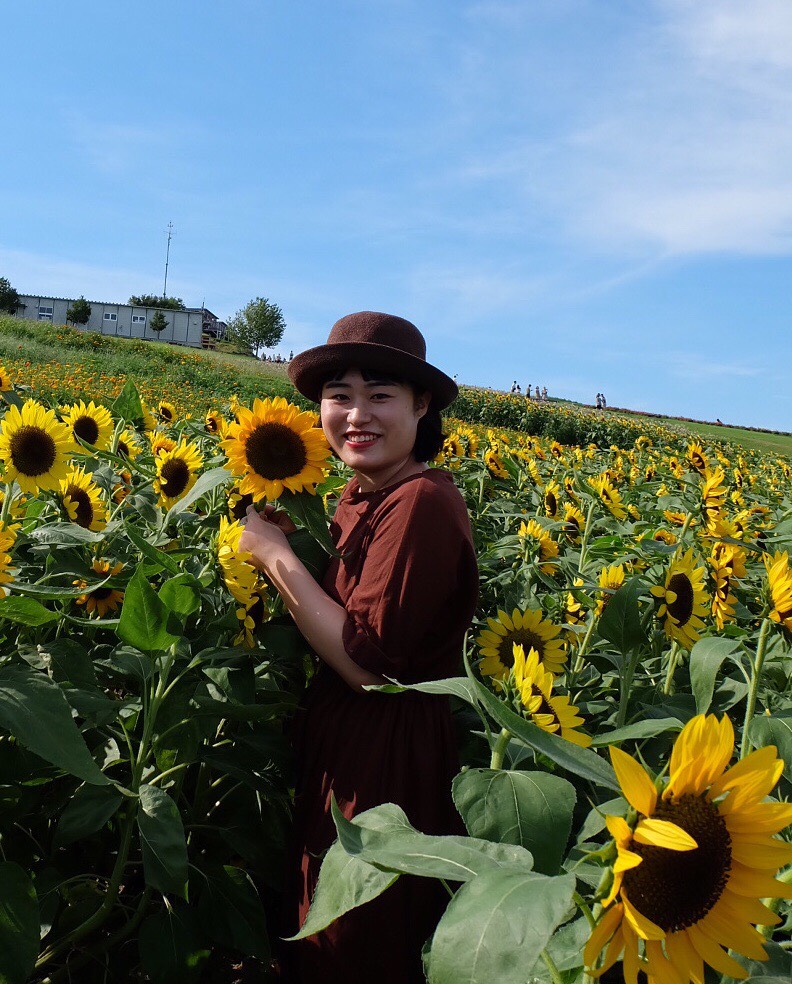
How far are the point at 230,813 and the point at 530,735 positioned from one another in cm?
147

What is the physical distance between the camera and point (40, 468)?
216cm

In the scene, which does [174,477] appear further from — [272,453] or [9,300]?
[9,300]

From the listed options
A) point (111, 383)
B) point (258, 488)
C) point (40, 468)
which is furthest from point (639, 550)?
point (111, 383)

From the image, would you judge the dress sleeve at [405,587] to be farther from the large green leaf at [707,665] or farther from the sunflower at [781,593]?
the sunflower at [781,593]

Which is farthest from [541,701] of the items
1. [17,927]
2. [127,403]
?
[127,403]

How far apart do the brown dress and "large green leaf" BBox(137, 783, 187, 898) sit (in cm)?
36

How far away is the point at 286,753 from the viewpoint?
1918 millimetres

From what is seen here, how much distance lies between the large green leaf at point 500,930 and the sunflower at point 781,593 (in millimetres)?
1168

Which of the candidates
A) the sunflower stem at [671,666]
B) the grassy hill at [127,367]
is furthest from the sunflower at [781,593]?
the grassy hill at [127,367]

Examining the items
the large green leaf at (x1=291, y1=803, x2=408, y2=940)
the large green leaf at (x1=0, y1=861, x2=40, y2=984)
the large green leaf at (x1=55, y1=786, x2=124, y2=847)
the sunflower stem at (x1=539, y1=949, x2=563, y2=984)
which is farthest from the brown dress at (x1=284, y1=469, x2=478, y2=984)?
the sunflower stem at (x1=539, y1=949, x2=563, y2=984)

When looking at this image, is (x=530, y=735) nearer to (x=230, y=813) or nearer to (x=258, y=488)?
(x=258, y=488)

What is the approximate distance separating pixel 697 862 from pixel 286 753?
126cm

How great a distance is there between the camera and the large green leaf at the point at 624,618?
202cm

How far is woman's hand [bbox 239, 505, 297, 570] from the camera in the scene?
1908mm
